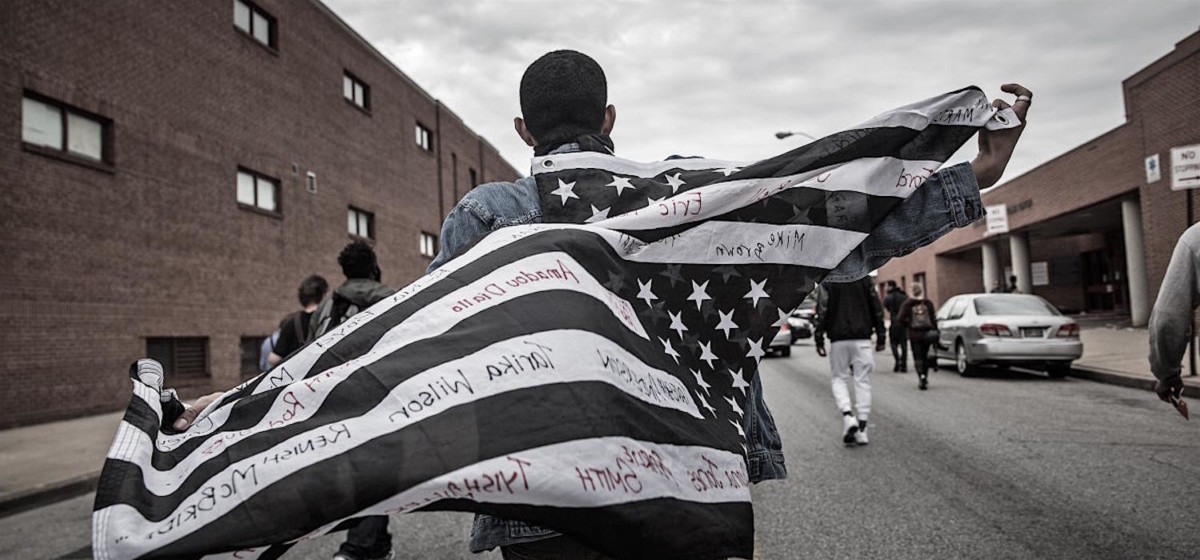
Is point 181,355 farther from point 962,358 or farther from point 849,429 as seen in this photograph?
point 962,358

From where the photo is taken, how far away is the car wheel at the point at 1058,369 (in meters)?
12.4

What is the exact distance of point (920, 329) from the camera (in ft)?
38.0

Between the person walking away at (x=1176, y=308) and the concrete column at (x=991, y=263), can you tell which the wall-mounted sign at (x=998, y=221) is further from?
the person walking away at (x=1176, y=308)

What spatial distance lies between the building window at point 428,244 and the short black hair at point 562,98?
25.9 metres

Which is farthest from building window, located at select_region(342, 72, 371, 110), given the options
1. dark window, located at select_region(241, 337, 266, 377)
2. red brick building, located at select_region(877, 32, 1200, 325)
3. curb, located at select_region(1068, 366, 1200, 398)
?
red brick building, located at select_region(877, 32, 1200, 325)

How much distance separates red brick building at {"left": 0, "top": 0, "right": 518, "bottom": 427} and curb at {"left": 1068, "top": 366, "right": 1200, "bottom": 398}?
15.8 m

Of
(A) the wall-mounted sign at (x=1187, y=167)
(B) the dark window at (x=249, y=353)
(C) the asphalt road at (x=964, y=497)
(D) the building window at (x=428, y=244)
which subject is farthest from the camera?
(D) the building window at (x=428, y=244)

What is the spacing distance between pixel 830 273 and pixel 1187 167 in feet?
35.2

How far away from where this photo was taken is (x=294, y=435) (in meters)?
1.39

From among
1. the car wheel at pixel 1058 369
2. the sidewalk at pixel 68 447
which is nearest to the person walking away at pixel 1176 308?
the sidewalk at pixel 68 447

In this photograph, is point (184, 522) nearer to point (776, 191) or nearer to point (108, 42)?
point (776, 191)

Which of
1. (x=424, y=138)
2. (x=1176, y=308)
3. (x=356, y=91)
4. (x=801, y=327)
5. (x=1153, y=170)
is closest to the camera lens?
(x=1176, y=308)

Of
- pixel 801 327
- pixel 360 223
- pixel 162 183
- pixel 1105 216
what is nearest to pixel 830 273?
pixel 162 183

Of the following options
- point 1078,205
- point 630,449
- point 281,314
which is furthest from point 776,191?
point 1078,205
